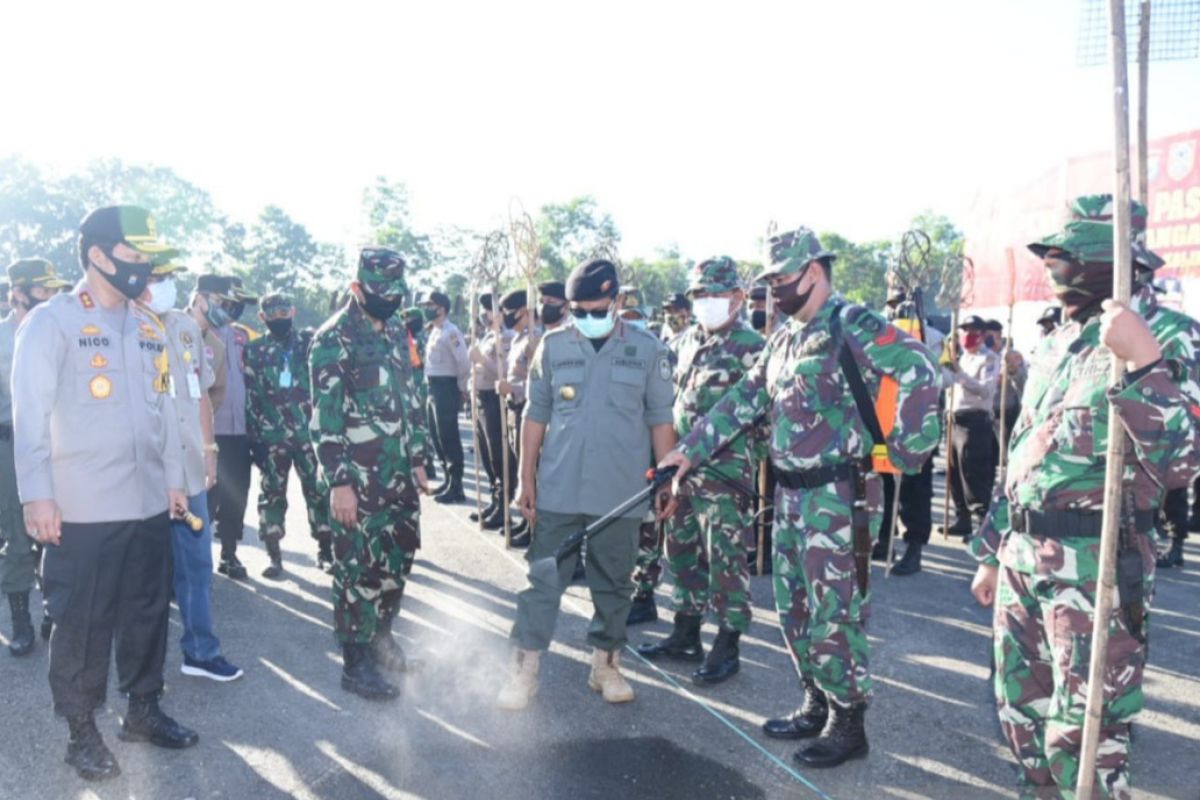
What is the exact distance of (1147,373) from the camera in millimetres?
2254

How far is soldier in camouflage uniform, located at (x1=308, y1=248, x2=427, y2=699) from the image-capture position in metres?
4.24

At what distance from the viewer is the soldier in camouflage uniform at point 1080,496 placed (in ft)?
7.63

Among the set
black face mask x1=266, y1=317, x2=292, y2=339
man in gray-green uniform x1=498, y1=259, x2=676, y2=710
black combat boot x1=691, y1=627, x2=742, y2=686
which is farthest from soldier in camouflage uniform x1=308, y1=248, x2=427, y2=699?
black face mask x1=266, y1=317, x2=292, y2=339

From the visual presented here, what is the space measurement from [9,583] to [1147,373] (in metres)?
5.67

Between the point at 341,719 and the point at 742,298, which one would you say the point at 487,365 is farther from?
the point at 341,719

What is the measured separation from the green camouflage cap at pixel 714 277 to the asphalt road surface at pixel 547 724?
2146 mm

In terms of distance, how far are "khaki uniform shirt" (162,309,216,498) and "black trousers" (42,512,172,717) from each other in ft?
1.32

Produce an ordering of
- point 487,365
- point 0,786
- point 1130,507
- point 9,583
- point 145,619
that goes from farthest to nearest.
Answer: point 487,365, point 9,583, point 145,619, point 0,786, point 1130,507

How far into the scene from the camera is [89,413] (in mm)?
3443

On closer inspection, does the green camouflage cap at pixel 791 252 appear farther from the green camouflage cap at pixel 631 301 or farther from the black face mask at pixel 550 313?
the green camouflage cap at pixel 631 301

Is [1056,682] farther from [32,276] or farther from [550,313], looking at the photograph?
[32,276]

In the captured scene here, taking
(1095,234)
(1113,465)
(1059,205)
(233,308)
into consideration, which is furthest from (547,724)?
Result: (1059,205)

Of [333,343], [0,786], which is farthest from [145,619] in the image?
[333,343]

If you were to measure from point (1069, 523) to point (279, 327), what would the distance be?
5417 millimetres
